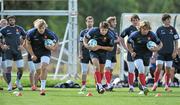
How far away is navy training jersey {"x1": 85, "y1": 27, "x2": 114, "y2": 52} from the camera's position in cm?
2488

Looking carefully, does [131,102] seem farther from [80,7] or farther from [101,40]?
[80,7]

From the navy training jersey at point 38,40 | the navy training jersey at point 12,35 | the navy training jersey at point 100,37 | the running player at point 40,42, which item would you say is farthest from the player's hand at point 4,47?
the navy training jersey at point 100,37

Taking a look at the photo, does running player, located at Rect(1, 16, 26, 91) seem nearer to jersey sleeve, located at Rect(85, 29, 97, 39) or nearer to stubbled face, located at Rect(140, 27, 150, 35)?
jersey sleeve, located at Rect(85, 29, 97, 39)

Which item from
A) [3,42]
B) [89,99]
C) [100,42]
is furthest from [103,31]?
[3,42]

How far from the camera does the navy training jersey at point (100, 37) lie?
24.9 m

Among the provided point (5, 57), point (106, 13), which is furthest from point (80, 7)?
point (5, 57)

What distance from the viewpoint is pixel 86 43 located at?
24.9 m

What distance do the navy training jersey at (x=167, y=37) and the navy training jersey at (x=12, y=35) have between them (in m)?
4.39

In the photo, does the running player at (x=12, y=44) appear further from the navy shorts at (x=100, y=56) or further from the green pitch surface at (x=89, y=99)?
the navy shorts at (x=100, y=56)

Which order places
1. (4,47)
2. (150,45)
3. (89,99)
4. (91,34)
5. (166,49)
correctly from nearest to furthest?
1. (89,99)
2. (150,45)
3. (91,34)
4. (4,47)
5. (166,49)

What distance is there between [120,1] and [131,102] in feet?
141

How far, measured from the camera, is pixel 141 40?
80.2 feet

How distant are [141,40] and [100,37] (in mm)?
1279

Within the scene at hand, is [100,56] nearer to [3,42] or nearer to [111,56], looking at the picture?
[111,56]
